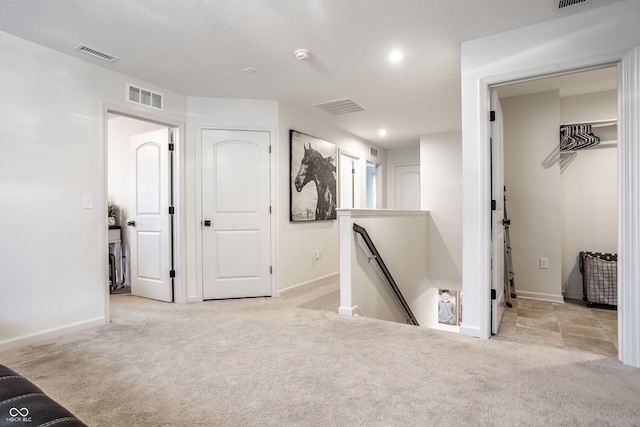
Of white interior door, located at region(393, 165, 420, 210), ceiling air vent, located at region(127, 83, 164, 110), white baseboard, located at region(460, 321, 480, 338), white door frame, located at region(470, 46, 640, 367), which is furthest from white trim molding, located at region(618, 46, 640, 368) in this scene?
white interior door, located at region(393, 165, 420, 210)

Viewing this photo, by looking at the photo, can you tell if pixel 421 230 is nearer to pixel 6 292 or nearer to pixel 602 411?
pixel 602 411

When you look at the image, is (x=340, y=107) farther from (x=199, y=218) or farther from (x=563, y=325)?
(x=563, y=325)

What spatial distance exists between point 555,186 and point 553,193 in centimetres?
8

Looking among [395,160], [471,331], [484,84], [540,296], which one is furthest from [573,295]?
[395,160]

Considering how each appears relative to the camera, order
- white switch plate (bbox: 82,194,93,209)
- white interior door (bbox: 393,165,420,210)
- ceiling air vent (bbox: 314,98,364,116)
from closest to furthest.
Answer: white switch plate (bbox: 82,194,93,209) → ceiling air vent (bbox: 314,98,364,116) → white interior door (bbox: 393,165,420,210)

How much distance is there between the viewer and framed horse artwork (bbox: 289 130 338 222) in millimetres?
4543

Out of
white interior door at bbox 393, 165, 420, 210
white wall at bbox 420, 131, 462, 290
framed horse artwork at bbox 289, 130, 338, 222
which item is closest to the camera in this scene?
framed horse artwork at bbox 289, 130, 338, 222

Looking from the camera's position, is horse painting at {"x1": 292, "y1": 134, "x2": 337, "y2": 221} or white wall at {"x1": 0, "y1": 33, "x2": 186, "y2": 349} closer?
white wall at {"x1": 0, "y1": 33, "x2": 186, "y2": 349}

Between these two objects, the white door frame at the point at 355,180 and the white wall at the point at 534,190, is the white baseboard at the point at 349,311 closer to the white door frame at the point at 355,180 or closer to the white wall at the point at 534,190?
the white wall at the point at 534,190

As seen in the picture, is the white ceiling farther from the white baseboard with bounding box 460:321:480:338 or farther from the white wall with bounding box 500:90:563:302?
the white baseboard with bounding box 460:321:480:338

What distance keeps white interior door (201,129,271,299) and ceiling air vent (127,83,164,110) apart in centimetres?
58

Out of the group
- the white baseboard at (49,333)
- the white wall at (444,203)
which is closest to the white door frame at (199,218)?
the white baseboard at (49,333)

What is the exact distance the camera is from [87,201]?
3072mm

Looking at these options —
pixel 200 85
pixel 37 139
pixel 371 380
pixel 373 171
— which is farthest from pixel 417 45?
pixel 373 171
